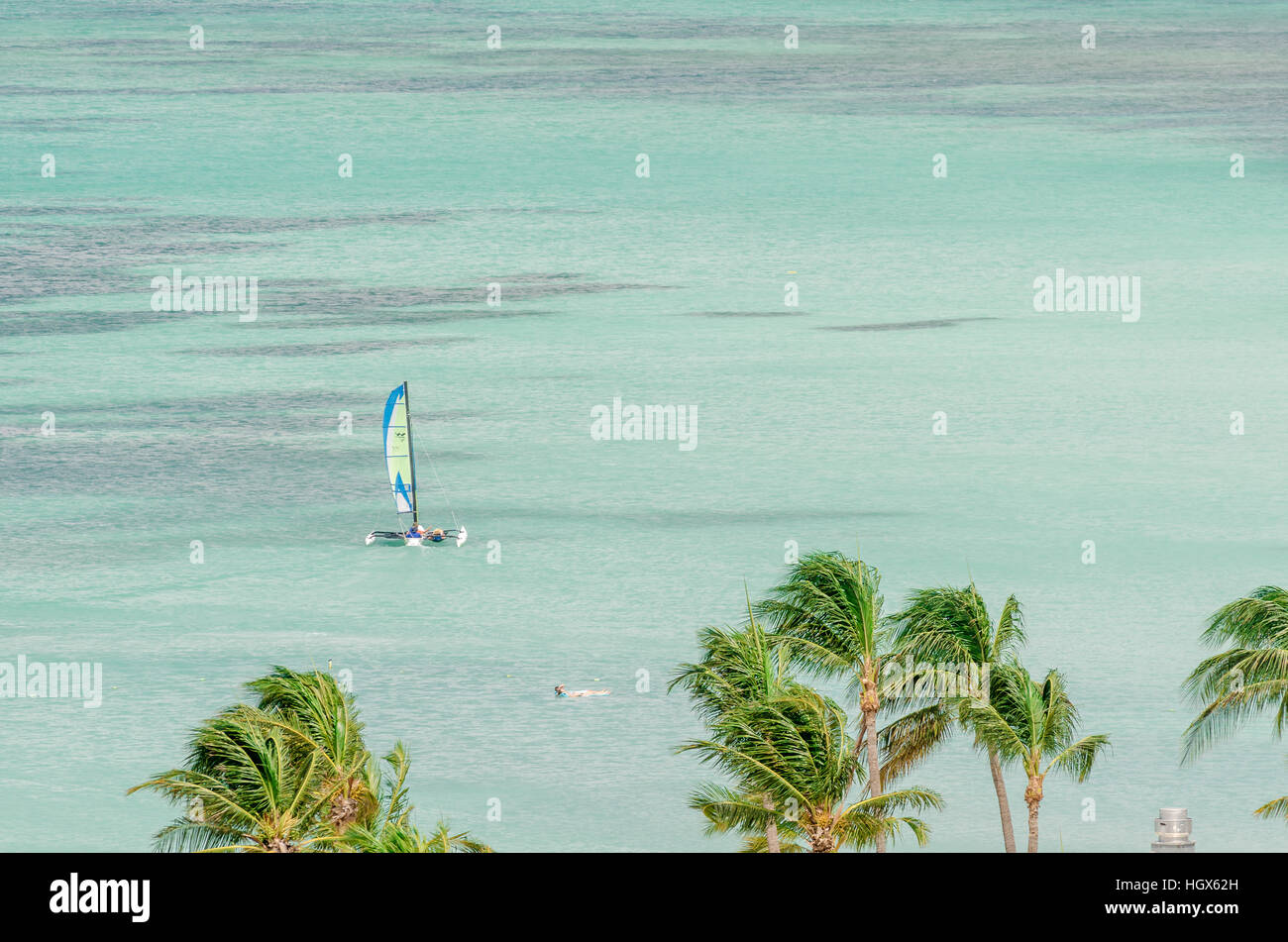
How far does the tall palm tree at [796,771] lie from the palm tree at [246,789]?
288 inches

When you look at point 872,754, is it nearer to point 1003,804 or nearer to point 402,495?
point 1003,804

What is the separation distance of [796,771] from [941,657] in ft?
28.9

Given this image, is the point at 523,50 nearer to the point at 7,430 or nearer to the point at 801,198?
the point at 801,198

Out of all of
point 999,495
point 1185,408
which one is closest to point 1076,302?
point 1185,408

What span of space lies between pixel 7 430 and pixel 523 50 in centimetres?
8194

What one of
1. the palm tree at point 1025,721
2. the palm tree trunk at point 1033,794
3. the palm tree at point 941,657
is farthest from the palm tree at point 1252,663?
the palm tree at point 941,657

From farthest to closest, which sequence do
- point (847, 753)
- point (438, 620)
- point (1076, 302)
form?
point (1076, 302)
point (438, 620)
point (847, 753)

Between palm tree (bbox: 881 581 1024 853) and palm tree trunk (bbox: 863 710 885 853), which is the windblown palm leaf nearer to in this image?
palm tree (bbox: 881 581 1024 853)

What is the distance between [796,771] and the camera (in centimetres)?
3875

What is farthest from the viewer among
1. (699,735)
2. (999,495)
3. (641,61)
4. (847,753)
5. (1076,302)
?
(641,61)

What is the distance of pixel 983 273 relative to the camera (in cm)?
16075

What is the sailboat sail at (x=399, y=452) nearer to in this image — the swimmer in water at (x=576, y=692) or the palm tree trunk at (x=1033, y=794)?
the swimmer in water at (x=576, y=692)

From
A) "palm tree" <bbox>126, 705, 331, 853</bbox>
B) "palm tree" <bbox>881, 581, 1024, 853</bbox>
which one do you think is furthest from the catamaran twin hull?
"palm tree" <bbox>126, 705, 331, 853</bbox>

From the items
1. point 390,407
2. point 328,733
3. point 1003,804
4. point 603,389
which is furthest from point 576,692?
point 328,733
